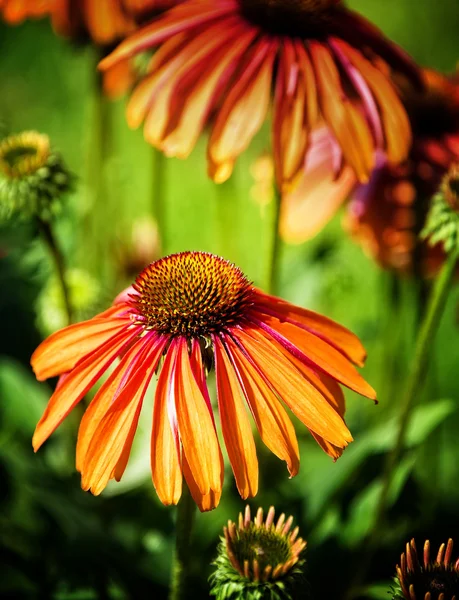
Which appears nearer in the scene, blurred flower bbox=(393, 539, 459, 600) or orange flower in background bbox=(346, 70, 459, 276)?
blurred flower bbox=(393, 539, 459, 600)

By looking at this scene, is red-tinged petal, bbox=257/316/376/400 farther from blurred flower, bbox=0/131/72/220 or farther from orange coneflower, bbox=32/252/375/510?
blurred flower, bbox=0/131/72/220

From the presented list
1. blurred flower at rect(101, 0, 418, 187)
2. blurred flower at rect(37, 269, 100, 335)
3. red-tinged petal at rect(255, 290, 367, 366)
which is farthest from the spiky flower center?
red-tinged petal at rect(255, 290, 367, 366)

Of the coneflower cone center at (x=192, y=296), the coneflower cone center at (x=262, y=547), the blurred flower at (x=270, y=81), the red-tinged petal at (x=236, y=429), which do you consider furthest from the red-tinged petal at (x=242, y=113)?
the coneflower cone center at (x=262, y=547)

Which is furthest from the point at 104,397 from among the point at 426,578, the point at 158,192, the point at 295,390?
the point at 158,192

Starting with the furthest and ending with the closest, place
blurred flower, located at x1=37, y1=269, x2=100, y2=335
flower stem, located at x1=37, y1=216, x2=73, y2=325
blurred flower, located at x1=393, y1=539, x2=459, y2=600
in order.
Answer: blurred flower, located at x1=37, y1=269, x2=100, y2=335 < flower stem, located at x1=37, y1=216, x2=73, y2=325 < blurred flower, located at x1=393, y1=539, x2=459, y2=600

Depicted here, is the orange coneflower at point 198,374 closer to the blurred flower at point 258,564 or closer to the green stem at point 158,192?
the blurred flower at point 258,564

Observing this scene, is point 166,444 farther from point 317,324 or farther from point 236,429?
point 317,324
